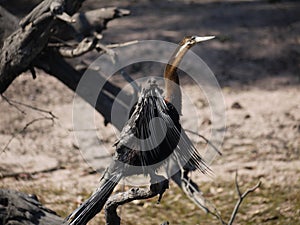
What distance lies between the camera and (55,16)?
4.96m

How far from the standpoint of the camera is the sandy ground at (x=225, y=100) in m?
6.54

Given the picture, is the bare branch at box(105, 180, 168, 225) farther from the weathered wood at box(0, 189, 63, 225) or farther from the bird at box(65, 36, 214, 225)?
the weathered wood at box(0, 189, 63, 225)

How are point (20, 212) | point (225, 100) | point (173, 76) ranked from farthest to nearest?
point (225, 100) < point (20, 212) < point (173, 76)

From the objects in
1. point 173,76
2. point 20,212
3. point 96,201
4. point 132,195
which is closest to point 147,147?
point 132,195

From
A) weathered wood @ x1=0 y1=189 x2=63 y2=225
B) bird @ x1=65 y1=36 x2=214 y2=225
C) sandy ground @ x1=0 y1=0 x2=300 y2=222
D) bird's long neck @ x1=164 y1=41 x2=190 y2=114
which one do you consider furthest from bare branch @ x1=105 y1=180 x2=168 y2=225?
sandy ground @ x1=0 y1=0 x2=300 y2=222

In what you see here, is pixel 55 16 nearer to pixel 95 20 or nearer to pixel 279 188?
pixel 95 20

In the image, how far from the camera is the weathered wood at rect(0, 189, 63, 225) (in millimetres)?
4613

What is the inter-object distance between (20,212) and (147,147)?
4.47 feet

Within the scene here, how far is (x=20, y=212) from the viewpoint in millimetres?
4625

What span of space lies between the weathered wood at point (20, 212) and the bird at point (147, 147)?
0.72m

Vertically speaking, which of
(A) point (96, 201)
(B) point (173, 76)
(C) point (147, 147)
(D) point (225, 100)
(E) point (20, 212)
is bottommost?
(D) point (225, 100)

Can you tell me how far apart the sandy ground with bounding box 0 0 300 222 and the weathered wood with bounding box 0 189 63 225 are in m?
1.32

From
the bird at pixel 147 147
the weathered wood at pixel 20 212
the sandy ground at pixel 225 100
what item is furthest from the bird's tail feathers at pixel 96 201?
the sandy ground at pixel 225 100

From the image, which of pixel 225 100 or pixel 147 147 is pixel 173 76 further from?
pixel 225 100
